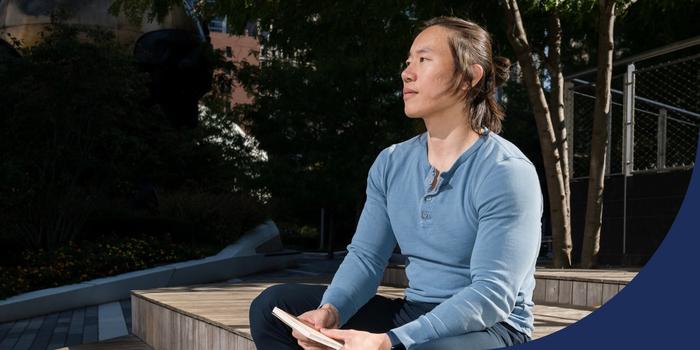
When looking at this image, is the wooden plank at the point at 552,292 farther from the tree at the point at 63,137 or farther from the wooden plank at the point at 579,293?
the tree at the point at 63,137

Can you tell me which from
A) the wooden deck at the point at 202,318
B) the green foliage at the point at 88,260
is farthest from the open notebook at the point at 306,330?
the green foliage at the point at 88,260

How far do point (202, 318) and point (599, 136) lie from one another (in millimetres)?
5106

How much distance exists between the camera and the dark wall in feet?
28.6

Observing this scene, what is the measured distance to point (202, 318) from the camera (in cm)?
475

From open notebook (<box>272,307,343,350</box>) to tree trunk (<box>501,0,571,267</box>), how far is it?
633 cm

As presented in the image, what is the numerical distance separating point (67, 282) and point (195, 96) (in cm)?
1285

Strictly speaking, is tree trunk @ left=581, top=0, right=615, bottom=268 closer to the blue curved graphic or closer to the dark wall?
the dark wall

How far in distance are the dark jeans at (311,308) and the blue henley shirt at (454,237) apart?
1.7 inches

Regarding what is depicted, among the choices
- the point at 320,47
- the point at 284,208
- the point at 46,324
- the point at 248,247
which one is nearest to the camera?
the point at 46,324

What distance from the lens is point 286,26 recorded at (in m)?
10.8

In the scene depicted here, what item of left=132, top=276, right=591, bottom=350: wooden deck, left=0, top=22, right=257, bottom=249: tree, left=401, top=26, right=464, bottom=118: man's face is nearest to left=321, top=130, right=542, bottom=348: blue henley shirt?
left=401, top=26, right=464, bottom=118: man's face

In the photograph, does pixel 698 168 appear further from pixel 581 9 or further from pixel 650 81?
pixel 650 81

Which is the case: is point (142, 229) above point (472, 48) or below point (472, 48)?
below

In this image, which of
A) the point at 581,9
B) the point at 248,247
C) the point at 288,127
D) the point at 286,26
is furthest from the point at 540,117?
the point at 288,127
